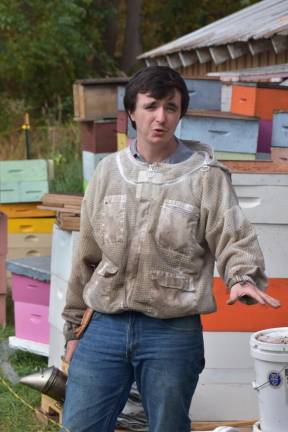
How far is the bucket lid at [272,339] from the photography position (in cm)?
438

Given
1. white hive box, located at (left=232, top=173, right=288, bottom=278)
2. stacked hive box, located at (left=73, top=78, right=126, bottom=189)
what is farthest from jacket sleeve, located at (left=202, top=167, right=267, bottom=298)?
stacked hive box, located at (left=73, top=78, right=126, bottom=189)

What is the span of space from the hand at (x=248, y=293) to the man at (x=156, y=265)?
0.33 ft

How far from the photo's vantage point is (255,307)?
193 inches

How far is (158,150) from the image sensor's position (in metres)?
3.43

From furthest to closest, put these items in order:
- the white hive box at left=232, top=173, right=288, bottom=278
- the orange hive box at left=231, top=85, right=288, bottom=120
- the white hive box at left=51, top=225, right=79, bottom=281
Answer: the orange hive box at left=231, top=85, right=288, bottom=120 → the white hive box at left=51, top=225, right=79, bottom=281 → the white hive box at left=232, top=173, right=288, bottom=278

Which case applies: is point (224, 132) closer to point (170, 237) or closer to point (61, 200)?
point (61, 200)

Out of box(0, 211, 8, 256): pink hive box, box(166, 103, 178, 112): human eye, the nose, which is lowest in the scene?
box(0, 211, 8, 256): pink hive box

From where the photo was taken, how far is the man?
3.33 m

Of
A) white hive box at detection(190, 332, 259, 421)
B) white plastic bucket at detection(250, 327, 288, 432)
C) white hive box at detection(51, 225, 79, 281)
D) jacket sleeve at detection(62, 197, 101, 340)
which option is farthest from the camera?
white hive box at detection(51, 225, 79, 281)

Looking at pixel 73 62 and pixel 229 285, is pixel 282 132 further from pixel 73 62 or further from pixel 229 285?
pixel 73 62

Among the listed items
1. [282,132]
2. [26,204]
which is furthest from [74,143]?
[282,132]

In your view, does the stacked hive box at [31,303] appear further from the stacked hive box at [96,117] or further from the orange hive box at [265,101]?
the stacked hive box at [96,117]

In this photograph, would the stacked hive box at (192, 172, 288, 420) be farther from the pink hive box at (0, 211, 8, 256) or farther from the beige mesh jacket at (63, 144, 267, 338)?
the pink hive box at (0, 211, 8, 256)

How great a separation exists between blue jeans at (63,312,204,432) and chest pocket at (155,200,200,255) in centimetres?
25
